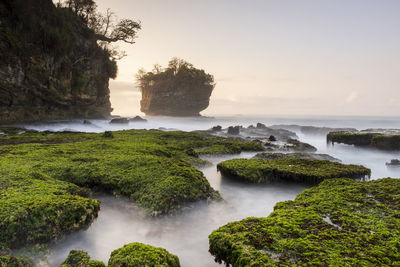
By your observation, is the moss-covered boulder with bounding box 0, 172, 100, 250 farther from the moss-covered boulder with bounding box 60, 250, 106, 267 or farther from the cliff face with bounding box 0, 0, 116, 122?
the cliff face with bounding box 0, 0, 116, 122

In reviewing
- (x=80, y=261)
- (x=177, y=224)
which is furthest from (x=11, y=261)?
(x=177, y=224)

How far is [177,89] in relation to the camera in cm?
7081

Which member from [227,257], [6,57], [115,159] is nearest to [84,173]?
[115,159]

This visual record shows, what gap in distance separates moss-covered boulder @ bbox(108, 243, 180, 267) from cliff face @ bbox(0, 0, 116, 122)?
53.2 ft

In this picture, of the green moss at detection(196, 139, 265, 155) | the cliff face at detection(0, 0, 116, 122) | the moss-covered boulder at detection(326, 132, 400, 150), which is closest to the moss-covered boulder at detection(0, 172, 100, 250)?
the green moss at detection(196, 139, 265, 155)

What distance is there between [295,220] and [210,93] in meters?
73.5

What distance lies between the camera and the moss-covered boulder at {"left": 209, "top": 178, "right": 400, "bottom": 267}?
7.18 feet

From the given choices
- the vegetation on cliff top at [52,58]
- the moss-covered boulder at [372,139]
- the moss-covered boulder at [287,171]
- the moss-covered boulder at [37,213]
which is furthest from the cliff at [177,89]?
the moss-covered boulder at [37,213]

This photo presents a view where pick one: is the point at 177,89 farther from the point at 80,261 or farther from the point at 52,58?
the point at 80,261

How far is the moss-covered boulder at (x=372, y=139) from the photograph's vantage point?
1157 cm

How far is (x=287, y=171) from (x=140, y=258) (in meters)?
4.33

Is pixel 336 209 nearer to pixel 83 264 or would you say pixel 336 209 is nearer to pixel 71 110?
pixel 83 264

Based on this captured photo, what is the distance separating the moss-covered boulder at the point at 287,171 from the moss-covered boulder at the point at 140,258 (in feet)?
11.7

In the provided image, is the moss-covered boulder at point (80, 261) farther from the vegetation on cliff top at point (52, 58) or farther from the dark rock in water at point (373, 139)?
the vegetation on cliff top at point (52, 58)
